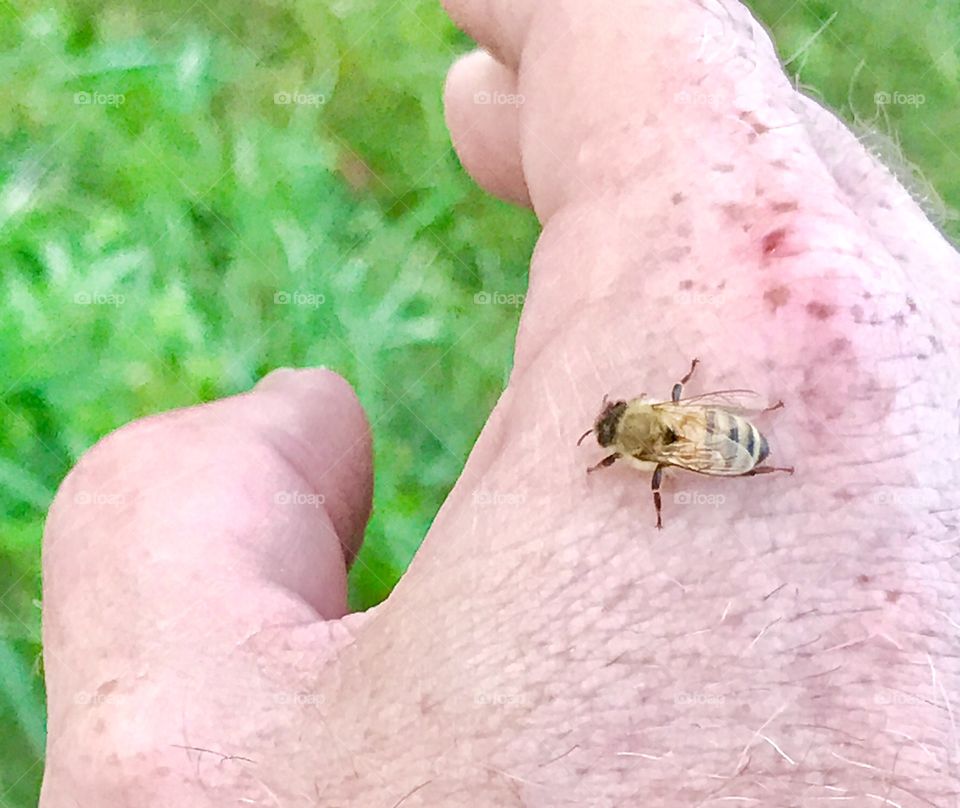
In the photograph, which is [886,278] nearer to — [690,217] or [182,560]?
[690,217]

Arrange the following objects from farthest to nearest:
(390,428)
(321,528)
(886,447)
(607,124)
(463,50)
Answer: (463,50) < (390,428) < (321,528) < (607,124) < (886,447)

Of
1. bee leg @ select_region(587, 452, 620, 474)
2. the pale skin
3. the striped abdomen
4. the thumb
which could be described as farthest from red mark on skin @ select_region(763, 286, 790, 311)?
the thumb

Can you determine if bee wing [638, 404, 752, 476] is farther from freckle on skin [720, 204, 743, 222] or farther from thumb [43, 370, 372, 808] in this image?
thumb [43, 370, 372, 808]

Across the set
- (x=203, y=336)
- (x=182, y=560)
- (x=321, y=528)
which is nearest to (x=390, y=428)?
(x=203, y=336)

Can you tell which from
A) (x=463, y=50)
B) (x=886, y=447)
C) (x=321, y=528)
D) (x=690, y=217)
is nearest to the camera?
(x=886, y=447)

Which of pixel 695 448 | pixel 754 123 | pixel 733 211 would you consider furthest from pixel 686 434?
pixel 754 123

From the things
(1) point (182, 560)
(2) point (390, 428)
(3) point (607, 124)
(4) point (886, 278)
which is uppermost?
(3) point (607, 124)

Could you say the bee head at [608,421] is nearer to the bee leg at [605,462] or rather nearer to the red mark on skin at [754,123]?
the bee leg at [605,462]

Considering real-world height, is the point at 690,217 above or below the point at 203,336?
above
